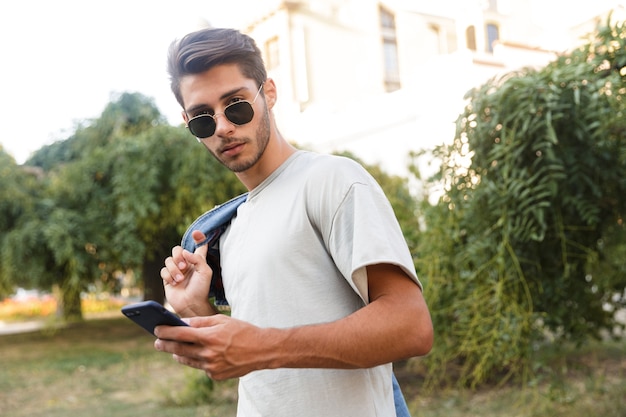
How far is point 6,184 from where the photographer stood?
1081 cm

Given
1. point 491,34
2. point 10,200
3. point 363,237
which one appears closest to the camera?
point 363,237

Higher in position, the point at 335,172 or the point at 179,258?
the point at 335,172

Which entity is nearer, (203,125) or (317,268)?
(317,268)

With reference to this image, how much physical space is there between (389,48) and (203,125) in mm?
21638

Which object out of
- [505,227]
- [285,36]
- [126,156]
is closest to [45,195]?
[126,156]

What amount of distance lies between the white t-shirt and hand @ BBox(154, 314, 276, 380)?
19 centimetres

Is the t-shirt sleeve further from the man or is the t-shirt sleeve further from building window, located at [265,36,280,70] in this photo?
building window, located at [265,36,280,70]

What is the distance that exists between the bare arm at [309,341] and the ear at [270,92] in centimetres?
63

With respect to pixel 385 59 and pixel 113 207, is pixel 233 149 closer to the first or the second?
pixel 113 207

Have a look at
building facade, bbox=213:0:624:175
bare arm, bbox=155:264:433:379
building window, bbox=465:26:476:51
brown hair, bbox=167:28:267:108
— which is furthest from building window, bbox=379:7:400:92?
bare arm, bbox=155:264:433:379

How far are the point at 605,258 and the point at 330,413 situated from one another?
Answer: 98.8 inches

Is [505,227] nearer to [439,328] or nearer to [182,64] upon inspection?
[439,328]

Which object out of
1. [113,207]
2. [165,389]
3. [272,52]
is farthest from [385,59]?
[165,389]

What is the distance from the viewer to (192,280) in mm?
1583
